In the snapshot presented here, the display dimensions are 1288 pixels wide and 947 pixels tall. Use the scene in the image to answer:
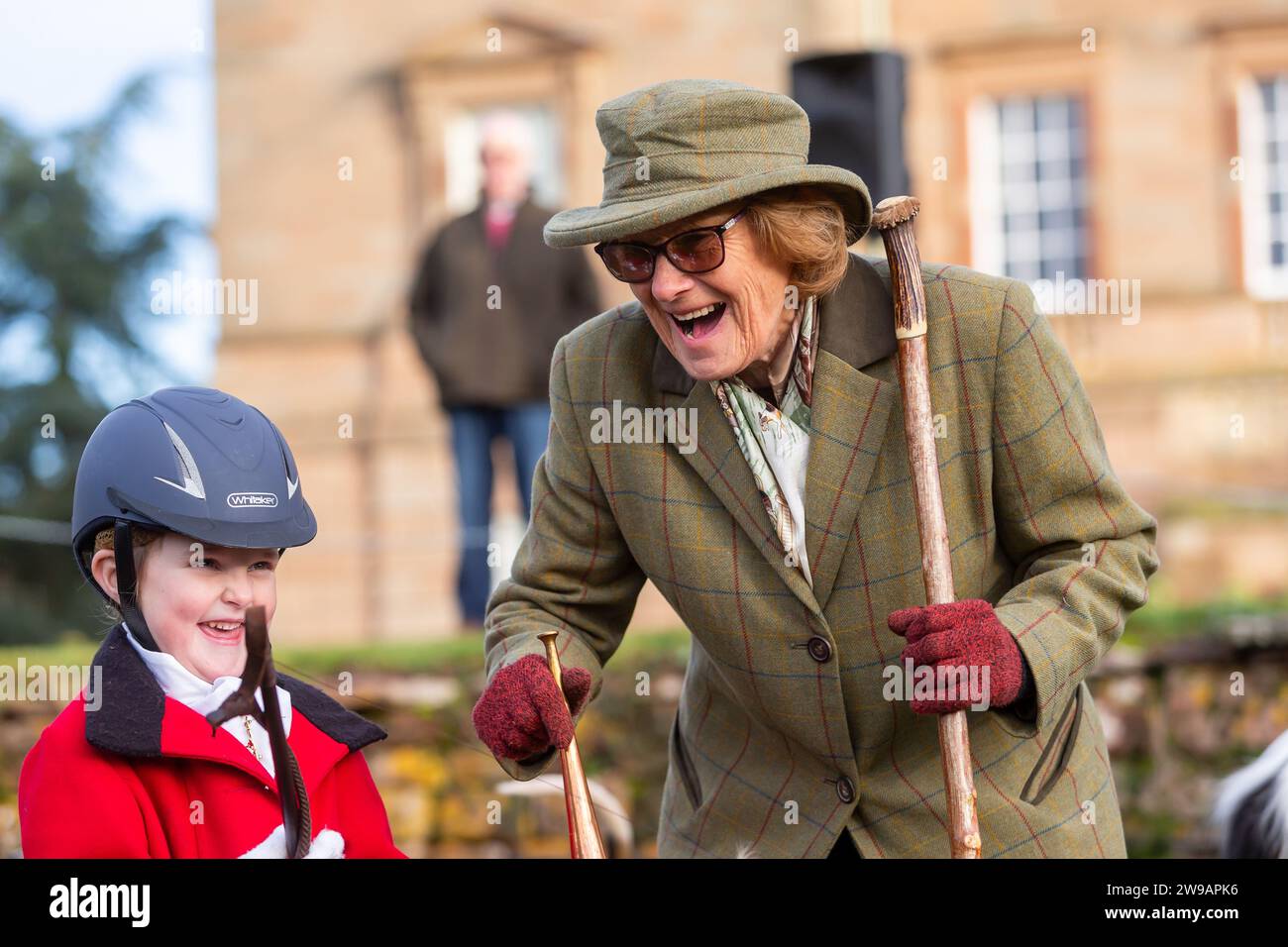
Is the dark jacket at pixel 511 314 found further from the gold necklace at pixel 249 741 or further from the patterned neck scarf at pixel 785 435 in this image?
the gold necklace at pixel 249 741

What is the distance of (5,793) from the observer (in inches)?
343

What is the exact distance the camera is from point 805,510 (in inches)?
138

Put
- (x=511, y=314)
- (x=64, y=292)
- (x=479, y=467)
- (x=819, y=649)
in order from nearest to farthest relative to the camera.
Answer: (x=819, y=649)
(x=511, y=314)
(x=479, y=467)
(x=64, y=292)

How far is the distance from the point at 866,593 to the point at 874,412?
32 centimetres

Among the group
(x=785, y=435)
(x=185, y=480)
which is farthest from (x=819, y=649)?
(x=185, y=480)

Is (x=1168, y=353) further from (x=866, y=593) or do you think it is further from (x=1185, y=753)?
(x=866, y=593)

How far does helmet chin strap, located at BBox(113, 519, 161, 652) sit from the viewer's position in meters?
3.24

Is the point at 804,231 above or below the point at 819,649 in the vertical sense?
above

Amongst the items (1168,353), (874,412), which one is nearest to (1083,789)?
(874,412)

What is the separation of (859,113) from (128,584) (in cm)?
589

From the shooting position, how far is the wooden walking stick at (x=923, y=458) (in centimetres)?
324

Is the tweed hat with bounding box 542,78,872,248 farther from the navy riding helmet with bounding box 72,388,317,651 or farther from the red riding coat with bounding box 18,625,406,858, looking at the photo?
the red riding coat with bounding box 18,625,406,858

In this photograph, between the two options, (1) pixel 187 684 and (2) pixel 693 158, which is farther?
(2) pixel 693 158

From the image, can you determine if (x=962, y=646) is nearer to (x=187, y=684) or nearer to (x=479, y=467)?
(x=187, y=684)
